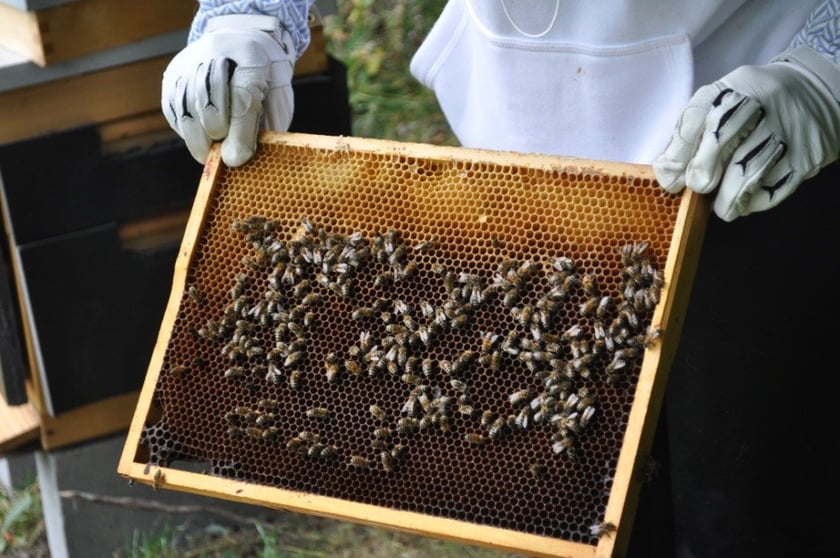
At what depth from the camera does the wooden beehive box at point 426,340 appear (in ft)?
8.52

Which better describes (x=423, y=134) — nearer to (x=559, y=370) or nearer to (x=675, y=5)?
(x=675, y=5)

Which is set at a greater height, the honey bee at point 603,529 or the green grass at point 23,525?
the honey bee at point 603,529

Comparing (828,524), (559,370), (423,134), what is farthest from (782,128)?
(423,134)

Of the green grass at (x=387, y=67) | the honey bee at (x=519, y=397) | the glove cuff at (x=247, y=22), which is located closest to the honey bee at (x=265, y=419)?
the honey bee at (x=519, y=397)

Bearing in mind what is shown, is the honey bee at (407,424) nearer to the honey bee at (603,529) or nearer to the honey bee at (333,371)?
the honey bee at (333,371)

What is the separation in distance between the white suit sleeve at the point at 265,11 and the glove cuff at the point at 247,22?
4 cm

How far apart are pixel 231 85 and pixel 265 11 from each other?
436 millimetres

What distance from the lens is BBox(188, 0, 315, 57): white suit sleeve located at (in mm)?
3494

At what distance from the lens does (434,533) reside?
2596 mm

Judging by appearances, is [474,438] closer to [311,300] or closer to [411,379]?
[411,379]

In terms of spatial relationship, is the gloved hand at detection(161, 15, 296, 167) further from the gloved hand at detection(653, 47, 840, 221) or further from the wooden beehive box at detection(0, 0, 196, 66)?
the gloved hand at detection(653, 47, 840, 221)

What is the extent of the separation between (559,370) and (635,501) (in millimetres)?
383

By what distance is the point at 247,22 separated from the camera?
11.2 feet

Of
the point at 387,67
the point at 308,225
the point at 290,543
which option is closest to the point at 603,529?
the point at 308,225
